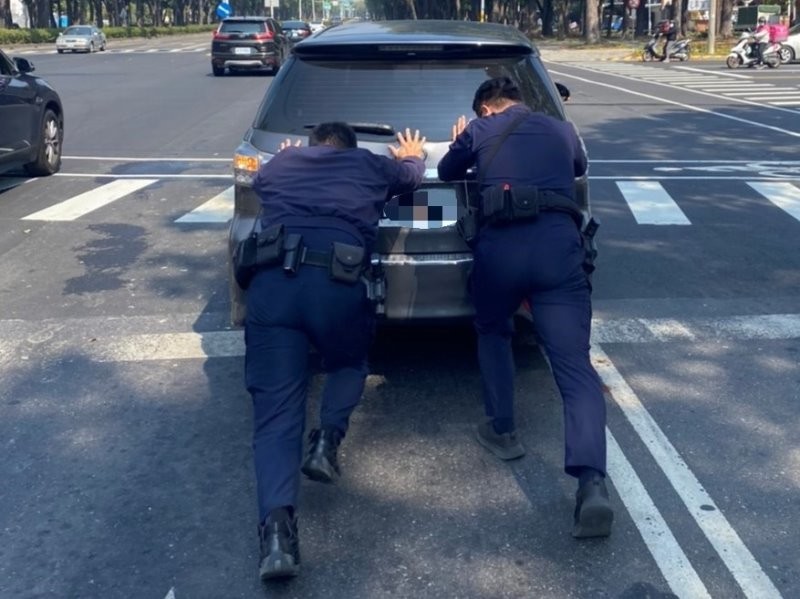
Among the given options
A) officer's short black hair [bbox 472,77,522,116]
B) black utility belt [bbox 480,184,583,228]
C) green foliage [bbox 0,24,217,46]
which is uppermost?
officer's short black hair [bbox 472,77,522,116]

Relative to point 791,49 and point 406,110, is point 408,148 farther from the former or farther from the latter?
point 791,49

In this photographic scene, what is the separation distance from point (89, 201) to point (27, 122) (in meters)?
1.47

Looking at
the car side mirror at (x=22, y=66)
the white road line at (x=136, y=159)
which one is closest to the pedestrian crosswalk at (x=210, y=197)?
the car side mirror at (x=22, y=66)

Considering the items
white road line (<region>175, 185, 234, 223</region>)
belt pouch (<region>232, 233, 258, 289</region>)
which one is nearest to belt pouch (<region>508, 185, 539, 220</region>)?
belt pouch (<region>232, 233, 258, 289</region>)

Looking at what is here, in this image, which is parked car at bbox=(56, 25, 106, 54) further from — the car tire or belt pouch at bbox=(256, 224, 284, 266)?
belt pouch at bbox=(256, 224, 284, 266)

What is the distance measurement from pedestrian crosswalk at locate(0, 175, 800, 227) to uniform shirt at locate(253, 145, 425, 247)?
600 centimetres

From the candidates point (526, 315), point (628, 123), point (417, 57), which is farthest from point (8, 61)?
point (628, 123)

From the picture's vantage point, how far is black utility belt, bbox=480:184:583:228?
4.64m

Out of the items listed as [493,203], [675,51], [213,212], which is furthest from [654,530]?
[675,51]

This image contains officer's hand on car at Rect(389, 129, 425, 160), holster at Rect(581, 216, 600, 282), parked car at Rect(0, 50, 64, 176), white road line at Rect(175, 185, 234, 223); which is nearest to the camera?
holster at Rect(581, 216, 600, 282)

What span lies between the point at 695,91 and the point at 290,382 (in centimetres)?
2369

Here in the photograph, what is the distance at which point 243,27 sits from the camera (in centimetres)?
3462

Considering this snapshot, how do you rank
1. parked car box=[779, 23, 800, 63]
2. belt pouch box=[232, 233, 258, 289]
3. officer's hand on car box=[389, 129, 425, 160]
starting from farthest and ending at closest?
parked car box=[779, 23, 800, 63] < officer's hand on car box=[389, 129, 425, 160] < belt pouch box=[232, 233, 258, 289]

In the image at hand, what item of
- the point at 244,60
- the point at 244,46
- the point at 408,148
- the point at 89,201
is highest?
the point at 408,148
